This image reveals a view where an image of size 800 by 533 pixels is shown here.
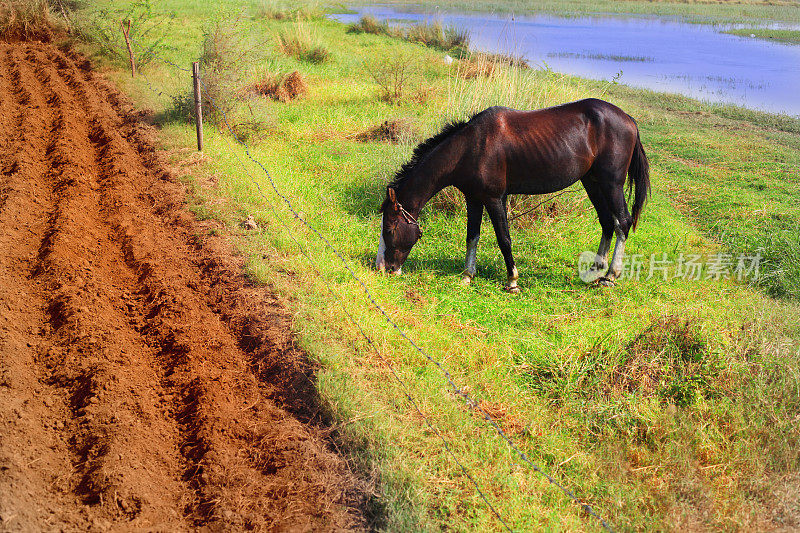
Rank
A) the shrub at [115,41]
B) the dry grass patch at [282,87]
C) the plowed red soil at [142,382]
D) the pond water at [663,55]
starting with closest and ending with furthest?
1. the plowed red soil at [142,382]
2. the dry grass patch at [282,87]
3. the shrub at [115,41]
4. the pond water at [663,55]

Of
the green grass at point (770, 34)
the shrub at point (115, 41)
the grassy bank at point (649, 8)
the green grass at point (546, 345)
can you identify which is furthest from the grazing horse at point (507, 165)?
the grassy bank at point (649, 8)

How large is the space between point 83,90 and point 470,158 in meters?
8.96

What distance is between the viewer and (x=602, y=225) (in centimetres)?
697

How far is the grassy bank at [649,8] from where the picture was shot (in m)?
33.8

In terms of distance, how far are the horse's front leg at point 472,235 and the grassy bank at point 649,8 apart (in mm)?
29236

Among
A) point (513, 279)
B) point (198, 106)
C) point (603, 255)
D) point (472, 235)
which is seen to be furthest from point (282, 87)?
point (603, 255)

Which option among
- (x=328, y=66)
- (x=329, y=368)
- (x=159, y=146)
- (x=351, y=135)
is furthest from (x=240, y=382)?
(x=328, y=66)

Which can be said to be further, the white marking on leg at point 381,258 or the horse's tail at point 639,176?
the horse's tail at point 639,176

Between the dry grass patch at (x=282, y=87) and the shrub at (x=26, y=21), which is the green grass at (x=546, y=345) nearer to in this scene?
the dry grass patch at (x=282, y=87)

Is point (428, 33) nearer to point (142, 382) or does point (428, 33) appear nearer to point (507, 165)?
point (507, 165)

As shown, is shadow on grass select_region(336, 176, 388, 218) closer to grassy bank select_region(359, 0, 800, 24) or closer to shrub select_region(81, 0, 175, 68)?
shrub select_region(81, 0, 175, 68)

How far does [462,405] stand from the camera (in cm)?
455

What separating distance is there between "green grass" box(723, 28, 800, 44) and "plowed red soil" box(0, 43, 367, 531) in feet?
92.2

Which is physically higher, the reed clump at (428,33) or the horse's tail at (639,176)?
the reed clump at (428,33)
